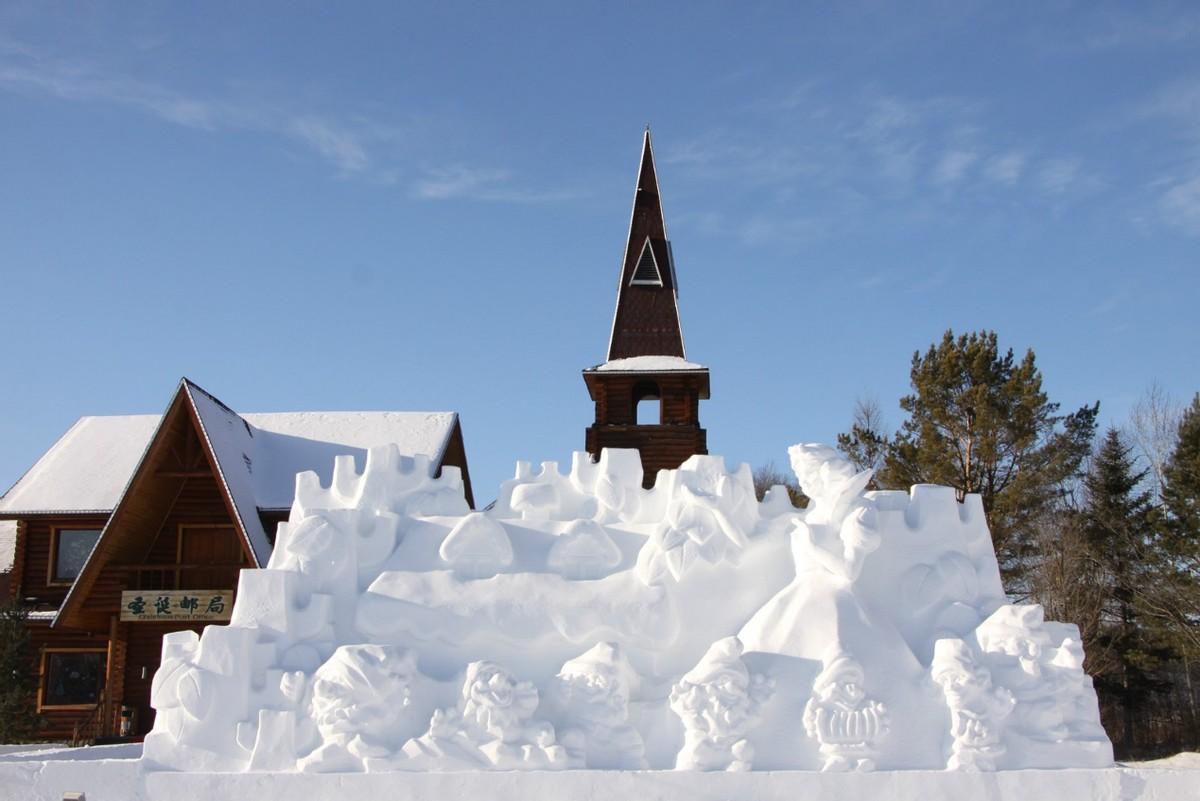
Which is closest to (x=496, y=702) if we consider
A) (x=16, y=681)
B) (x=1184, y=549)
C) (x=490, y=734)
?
(x=490, y=734)

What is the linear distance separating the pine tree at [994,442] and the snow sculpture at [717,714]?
56.6 feet

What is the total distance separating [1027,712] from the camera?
444 cm

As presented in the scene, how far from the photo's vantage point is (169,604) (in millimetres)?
15852

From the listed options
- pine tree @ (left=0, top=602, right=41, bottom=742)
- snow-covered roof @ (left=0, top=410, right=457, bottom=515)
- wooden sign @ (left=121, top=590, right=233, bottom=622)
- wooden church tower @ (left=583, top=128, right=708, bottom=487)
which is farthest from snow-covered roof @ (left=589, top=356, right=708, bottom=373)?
pine tree @ (left=0, top=602, right=41, bottom=742)

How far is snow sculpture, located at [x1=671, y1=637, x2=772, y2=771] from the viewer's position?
422cm

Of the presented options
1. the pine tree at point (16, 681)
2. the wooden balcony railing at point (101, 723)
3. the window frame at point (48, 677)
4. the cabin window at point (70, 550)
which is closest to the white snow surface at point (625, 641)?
the wooden balcony railing at point (101, 723)

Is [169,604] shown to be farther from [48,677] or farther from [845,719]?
[845,719]

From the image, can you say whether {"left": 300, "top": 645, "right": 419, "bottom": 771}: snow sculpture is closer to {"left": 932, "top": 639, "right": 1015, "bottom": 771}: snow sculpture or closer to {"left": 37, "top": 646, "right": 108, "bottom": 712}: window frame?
{"left": 932, "top": 639, "right": 1015, "bottom": 771}: snow sculpture

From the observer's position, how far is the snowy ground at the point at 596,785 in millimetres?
4137

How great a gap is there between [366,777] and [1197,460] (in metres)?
19.8

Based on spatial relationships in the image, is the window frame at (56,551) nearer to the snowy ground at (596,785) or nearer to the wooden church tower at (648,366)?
the wooden church tower at (648,366)

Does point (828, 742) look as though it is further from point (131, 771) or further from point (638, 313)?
point (638, 313)

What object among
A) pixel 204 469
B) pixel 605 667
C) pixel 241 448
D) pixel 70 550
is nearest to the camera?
pixel 605 667

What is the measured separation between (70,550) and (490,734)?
16.1 m
